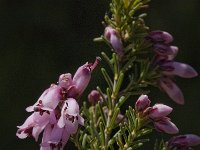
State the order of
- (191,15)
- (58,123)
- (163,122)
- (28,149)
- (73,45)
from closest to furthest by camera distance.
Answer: (58,123)
(163,122)
(28,149)
(73,45)
(191,15)

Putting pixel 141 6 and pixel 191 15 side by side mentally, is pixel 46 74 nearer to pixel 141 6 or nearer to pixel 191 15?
pixel 191 15

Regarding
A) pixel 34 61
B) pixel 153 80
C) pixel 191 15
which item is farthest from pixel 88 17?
pixel 153 80

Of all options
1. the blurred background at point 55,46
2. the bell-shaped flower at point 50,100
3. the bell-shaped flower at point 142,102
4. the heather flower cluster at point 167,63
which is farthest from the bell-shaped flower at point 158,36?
the blurred background at point 55,46

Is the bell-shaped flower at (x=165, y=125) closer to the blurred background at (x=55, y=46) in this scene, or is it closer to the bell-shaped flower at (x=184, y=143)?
the bell-shaped flower at (x=184, y=143)

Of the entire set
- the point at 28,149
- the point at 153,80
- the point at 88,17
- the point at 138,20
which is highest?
the point at 88,17

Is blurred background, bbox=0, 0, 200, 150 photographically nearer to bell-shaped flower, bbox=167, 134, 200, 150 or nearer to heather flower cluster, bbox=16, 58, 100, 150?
bell-shaped flower, bbox=167, 134, 200, 150

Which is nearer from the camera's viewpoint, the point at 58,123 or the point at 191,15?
the point at 58,123

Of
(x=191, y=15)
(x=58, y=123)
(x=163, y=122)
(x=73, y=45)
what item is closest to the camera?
(x=58, y=123)
